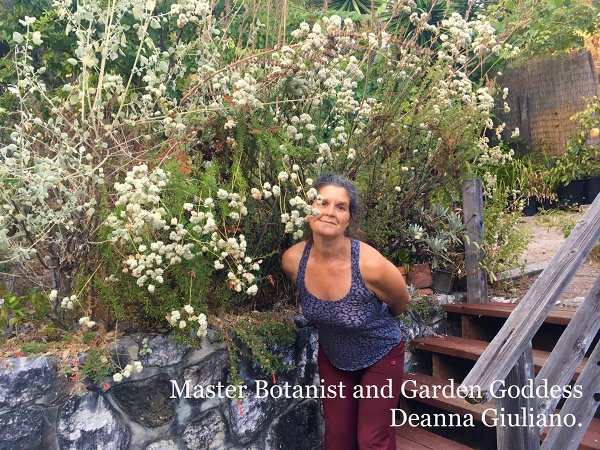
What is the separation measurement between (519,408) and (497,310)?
1476 millimetres

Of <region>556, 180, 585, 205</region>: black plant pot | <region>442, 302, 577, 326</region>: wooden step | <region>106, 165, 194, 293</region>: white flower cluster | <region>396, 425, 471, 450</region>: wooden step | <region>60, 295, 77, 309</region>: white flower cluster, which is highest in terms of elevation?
<region>106, 165, 194, 293</region>: white flower cluster

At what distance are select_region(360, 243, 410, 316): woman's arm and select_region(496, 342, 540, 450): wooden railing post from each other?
572 mm

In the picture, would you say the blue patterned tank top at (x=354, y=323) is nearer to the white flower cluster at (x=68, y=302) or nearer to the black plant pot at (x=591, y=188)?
the white flower cluster at (x=68, y=302)

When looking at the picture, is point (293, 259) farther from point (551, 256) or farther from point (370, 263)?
point (551, 256)

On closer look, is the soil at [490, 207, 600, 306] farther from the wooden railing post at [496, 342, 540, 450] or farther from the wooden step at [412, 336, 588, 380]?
the wooden railing post at [496, 342, 540, 450]

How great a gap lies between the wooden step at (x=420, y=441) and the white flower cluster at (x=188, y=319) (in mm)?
1362

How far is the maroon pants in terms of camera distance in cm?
250

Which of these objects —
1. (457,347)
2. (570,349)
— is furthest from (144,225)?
(457,347)

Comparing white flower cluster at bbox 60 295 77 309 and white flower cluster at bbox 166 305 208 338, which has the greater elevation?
white flower cluster at bbox 60 295 77 309

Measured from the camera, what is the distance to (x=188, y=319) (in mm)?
2396

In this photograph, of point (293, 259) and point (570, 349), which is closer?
point (570, 349)

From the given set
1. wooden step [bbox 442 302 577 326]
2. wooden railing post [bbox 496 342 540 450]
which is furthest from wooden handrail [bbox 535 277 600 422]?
wooden step [bbox 442 302 577 326]

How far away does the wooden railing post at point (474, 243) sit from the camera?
151 inches

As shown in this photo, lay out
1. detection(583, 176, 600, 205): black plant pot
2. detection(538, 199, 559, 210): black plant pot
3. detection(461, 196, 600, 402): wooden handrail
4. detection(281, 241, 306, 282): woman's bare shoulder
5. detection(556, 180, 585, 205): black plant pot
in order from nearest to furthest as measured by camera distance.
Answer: detection(461, 196, 600, 402): wooden handrail < detection(281, 241, 306, 282): woman's bare shoulder < detection(583, 176, 600, 205): black plant pot < detection(556, 180, 585, 205): black plant pot < detection(538, 199, 559, 210): black plant pot
